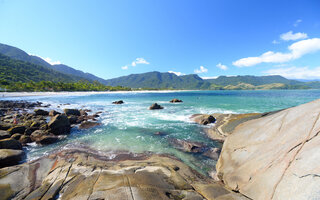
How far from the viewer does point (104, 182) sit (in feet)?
20.2

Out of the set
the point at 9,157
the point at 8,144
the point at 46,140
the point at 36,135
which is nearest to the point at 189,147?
the point at 9,157

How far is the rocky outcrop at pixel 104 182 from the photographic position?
5.48 meters

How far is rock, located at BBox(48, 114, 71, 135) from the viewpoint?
15.6 meters

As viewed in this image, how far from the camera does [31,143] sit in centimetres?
1320

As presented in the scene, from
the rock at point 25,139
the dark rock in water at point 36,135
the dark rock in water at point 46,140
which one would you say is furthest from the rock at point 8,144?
the dark rock in water at point 36,135

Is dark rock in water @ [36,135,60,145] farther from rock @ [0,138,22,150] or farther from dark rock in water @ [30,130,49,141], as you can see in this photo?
rock @ [0,138,22,150]

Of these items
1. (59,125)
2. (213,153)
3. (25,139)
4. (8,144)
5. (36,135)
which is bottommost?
(213,153)

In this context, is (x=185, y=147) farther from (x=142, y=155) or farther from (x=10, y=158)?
(x=10, y=158)

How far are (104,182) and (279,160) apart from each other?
8.32 m

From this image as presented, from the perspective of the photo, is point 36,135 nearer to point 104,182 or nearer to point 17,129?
point 17,129

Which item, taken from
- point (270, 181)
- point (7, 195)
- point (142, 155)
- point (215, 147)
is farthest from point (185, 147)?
point (7, 195)

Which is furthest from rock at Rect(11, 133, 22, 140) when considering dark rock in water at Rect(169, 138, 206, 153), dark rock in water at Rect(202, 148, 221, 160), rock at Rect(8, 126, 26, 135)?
dark rock in water at Rect(202, 148, 221, 160)

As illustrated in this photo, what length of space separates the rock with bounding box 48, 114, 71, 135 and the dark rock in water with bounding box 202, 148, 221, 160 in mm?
17383

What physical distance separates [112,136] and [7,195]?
9624mm
